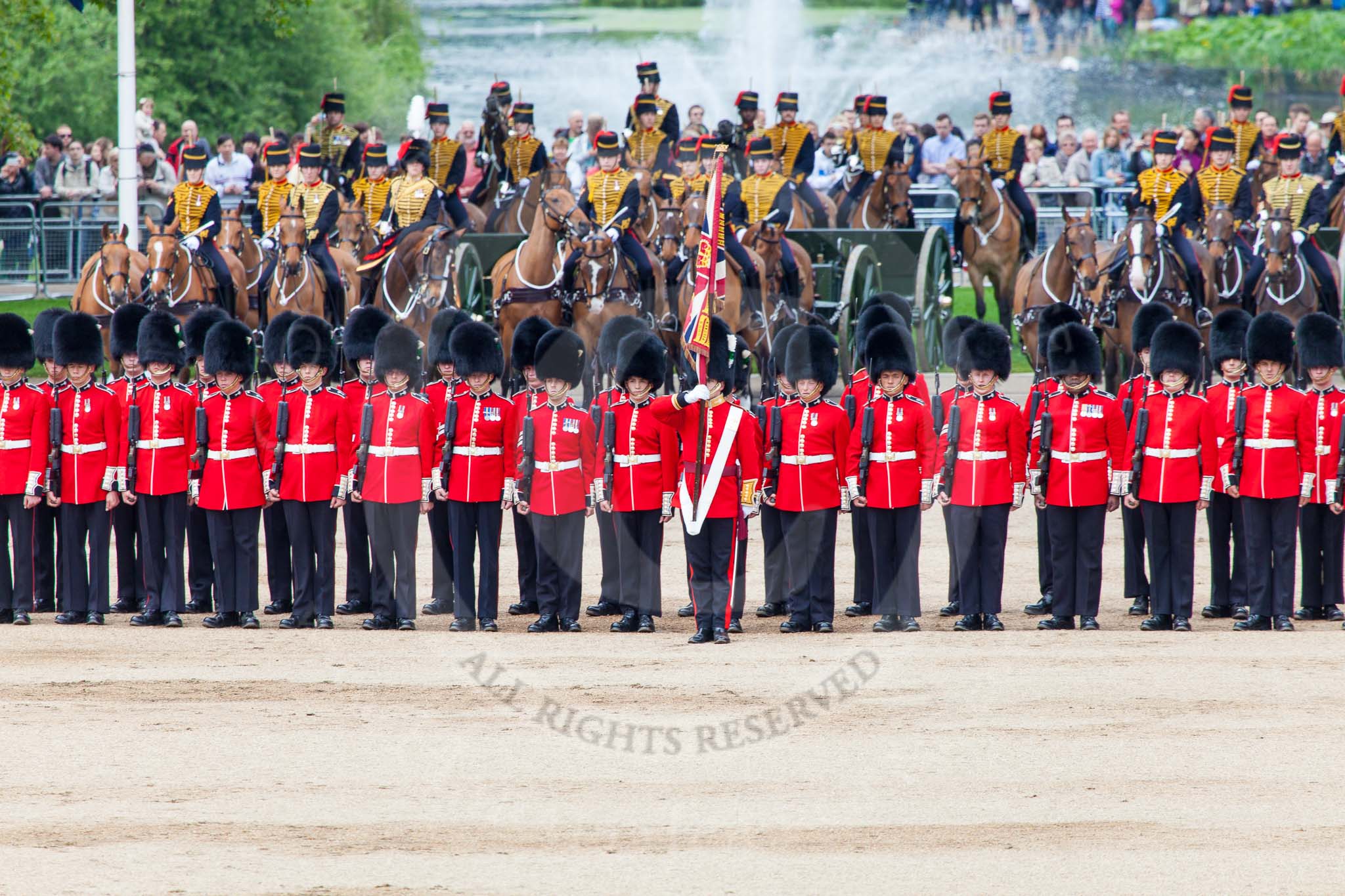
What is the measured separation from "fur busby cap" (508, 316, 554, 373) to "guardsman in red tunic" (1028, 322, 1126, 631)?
7.36 feet

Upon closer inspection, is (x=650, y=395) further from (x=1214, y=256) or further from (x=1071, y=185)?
(x=1071, y=185)

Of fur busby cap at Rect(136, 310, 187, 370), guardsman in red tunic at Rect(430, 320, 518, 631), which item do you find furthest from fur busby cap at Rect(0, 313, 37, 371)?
guardsman in red tunic at Rect(430, 320, 518, 631)

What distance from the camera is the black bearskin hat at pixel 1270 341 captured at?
8.71m

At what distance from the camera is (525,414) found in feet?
28.2

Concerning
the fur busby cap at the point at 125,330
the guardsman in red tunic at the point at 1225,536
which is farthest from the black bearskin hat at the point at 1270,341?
the fur busby cap at the point at 125,330

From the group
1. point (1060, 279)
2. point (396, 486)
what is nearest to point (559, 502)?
point (396, 486)

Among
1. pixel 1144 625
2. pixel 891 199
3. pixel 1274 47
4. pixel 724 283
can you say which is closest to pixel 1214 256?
pixel 891 199

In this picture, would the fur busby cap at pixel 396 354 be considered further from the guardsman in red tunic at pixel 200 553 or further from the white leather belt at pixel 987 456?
the white leather belt at pixel 987 456

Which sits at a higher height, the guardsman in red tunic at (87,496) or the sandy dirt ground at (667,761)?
the guardsman in red tunic at (87,496)

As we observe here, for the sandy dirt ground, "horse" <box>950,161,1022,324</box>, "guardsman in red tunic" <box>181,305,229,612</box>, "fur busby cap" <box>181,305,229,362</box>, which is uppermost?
"horse" <box>950,161,1022,324</box>

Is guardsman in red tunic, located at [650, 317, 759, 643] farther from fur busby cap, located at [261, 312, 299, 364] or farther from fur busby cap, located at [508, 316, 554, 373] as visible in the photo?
fur busby cap, located at [261, 312, 299, 364]

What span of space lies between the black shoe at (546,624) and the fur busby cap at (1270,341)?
125 inches

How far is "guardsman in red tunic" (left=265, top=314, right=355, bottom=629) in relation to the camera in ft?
27.9

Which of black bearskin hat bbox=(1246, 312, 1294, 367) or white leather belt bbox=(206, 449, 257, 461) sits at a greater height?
black bearskin hat bbox=(1246, 312, 1294, 367)
